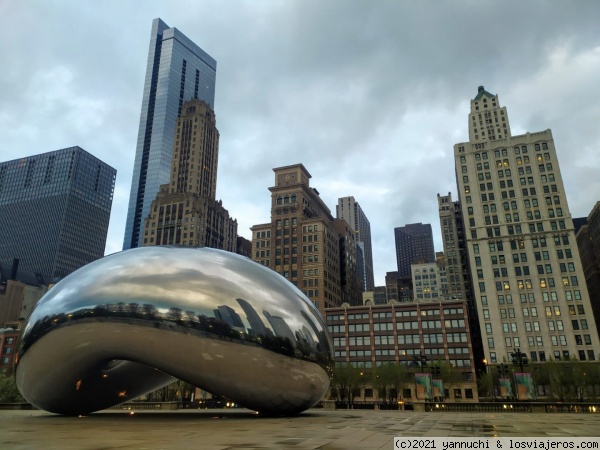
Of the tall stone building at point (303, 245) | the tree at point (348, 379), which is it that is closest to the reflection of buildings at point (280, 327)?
the tree at point (348, 379)

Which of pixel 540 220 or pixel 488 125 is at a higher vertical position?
pixel 488 125

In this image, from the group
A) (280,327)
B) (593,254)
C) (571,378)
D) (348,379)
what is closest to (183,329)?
(280,327)

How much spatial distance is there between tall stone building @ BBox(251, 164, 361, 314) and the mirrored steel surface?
291ft

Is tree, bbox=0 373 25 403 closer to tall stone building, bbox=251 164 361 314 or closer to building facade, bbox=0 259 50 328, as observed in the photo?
tall stone building, bbox=251 164 361 314

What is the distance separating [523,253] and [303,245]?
5030 cm

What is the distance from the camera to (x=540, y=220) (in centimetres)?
9706

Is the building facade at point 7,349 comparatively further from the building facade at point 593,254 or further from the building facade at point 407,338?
the building facade at point 593,254

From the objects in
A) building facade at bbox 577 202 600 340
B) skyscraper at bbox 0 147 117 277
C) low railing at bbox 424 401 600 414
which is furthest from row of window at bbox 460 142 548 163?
skyscraper at bbox 0 147 117 277

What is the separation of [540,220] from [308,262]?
5310 centimetres

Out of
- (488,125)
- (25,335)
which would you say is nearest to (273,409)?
(25,335)

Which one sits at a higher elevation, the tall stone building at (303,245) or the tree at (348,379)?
the tall stone building at (303,245)

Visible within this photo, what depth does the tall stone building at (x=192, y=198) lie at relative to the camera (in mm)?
146125

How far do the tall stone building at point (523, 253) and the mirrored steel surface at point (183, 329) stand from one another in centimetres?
8368

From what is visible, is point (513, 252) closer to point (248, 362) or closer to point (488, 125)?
point (488, 125)
